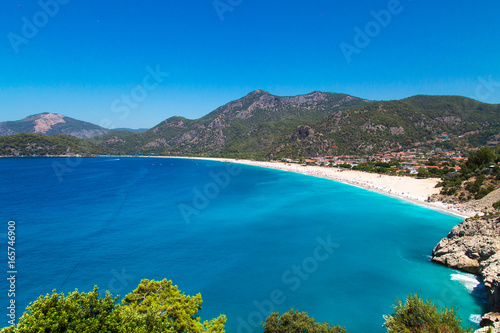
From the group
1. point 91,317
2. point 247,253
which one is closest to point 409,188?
point 247,253

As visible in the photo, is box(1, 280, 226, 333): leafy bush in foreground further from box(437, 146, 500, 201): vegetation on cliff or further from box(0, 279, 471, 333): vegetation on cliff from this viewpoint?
box(437, 146, 500, 201): vegetation on cliff

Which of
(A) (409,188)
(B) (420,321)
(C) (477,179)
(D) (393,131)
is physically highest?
(D) (393,131)

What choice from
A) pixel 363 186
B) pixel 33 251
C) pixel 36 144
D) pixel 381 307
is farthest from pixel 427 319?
pixel 36 144

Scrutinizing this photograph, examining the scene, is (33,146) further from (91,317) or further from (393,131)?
(393,131)

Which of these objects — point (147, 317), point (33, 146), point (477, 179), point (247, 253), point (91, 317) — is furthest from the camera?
point (33, 146)

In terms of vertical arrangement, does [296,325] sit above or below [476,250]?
below

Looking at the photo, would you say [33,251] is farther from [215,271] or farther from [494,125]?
[494,125]
